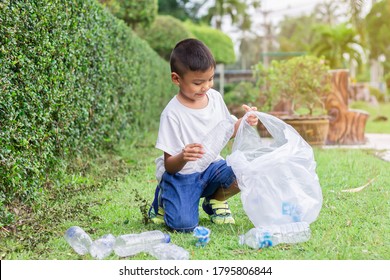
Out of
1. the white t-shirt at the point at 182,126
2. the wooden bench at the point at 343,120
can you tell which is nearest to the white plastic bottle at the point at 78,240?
the white t-shirt at the point at 182,126

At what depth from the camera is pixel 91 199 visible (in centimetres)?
511

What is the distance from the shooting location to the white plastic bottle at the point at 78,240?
3.51 metres

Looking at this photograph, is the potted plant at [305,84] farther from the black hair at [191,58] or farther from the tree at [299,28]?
the tree at [299,28]

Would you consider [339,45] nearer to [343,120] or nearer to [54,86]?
[343,120]

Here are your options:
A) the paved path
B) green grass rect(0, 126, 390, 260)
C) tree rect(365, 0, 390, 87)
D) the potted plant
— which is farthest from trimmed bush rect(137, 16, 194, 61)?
tree rect(365, 0, 390, 87)

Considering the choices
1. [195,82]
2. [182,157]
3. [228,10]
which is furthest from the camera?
[228,10]

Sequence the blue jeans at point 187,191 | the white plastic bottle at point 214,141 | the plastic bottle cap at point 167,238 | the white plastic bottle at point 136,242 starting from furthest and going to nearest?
the white plastic bottle at point 214,141
the blue jeans at point 187,191
the plastic bottle cap at point 167,238
the white plastic bottle at point 136,242

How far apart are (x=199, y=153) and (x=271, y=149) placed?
2.24 feet

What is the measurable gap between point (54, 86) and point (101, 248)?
6.24 ft

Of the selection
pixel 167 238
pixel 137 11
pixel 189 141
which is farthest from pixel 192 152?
pixel 137 11

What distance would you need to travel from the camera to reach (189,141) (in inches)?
159

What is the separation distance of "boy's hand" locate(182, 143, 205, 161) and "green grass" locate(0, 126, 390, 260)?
503 mm

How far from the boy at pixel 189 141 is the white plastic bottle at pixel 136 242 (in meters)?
0.33

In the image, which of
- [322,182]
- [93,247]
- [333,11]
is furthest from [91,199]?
[333,11]
